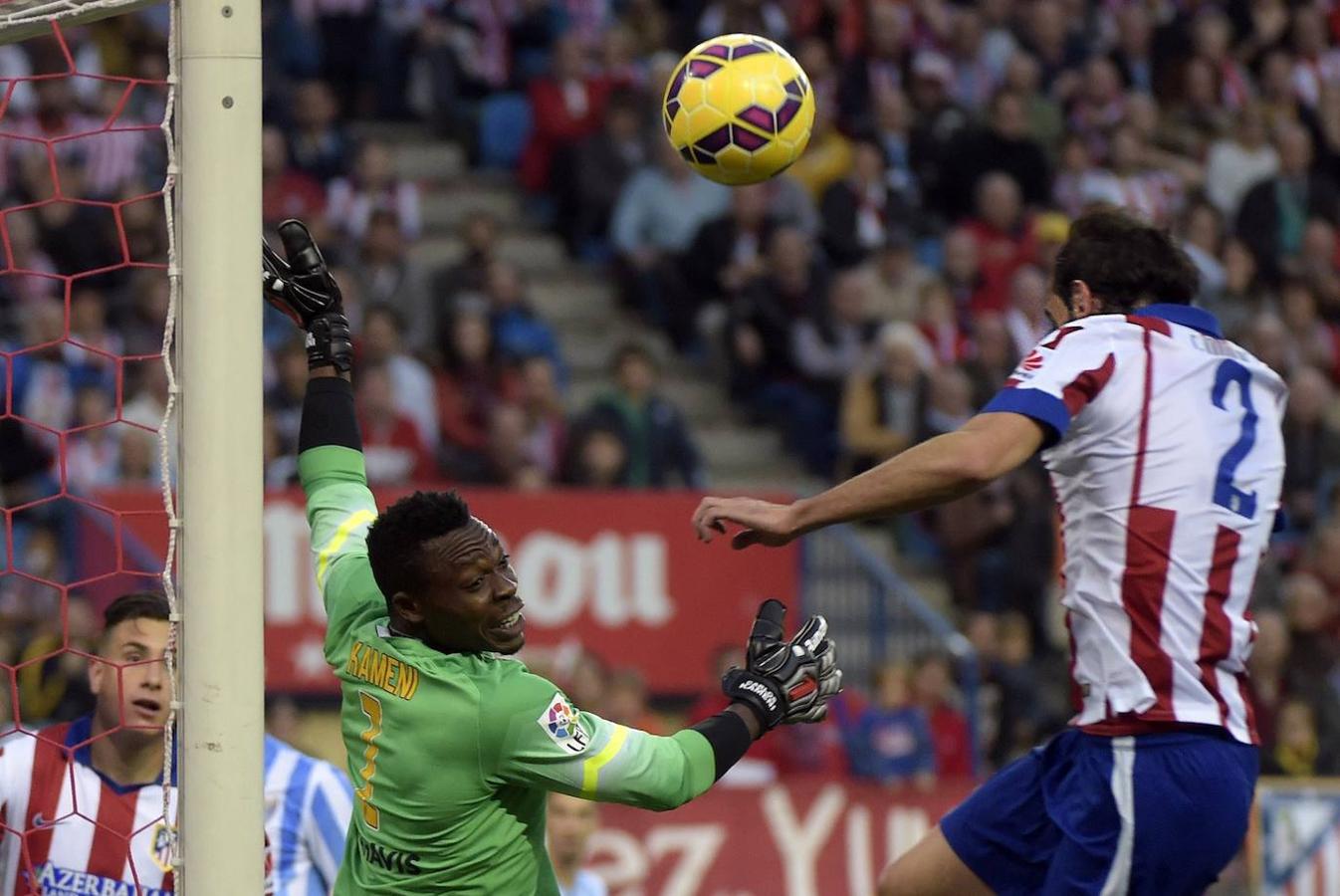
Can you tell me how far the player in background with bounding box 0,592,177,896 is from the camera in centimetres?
549

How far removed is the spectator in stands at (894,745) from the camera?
35.3ft

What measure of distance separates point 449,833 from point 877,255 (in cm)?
987

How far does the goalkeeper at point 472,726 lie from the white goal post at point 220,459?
247mm

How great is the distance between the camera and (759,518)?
4531mm

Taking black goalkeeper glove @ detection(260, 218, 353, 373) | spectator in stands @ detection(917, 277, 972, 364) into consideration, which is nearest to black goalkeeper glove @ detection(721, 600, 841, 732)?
black goalkeeper glove @ detection(260, 218, 353, 373)

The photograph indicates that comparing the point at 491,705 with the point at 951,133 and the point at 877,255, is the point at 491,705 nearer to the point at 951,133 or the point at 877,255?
the point at 877,255

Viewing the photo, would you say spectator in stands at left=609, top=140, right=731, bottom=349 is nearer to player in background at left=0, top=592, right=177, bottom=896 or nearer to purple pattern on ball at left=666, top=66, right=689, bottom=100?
purple pattern on ball at left=666, top=66, right=689, bottom=100

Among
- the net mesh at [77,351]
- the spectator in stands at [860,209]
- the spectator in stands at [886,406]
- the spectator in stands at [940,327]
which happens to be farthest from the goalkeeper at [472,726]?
the spectator in stands at [860,209]

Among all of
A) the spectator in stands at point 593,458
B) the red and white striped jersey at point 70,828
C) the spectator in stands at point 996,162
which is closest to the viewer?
the red and white striped jersey at point 70,828

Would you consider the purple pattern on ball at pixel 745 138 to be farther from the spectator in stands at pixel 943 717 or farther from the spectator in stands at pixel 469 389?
the spectator in stands at pixel 469 389

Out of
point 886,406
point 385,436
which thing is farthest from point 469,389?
point 886,406

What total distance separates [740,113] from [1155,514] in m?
1.82

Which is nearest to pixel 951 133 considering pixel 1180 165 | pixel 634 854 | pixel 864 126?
pixel 864 126

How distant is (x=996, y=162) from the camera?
579 inches
